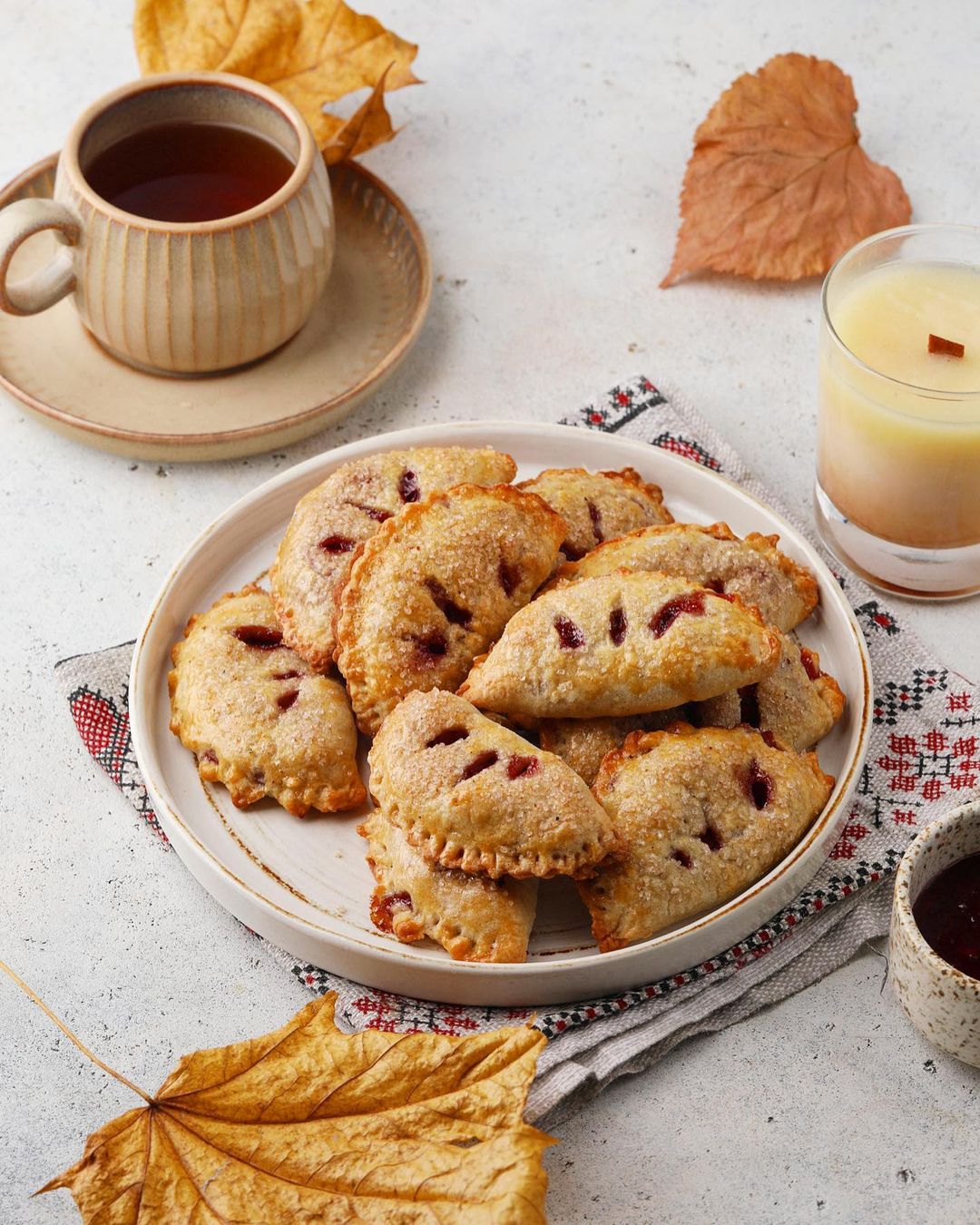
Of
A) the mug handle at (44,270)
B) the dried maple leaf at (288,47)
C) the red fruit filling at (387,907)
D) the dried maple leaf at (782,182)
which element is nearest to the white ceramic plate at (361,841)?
the red fruit filling at (387,907)

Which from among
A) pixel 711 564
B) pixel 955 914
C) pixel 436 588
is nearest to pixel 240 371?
pixel 436 588

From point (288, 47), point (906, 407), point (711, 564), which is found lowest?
point (711, 564)

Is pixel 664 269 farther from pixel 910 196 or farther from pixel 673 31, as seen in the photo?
pixel 673 31

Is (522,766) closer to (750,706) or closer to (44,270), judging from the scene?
(750,706)

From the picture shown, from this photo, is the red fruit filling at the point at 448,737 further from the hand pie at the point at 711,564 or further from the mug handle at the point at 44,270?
the mug handle at the point at 44,270

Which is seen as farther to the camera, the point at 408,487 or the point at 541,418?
the point at 541,418

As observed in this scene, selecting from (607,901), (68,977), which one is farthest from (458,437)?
(68,977)
